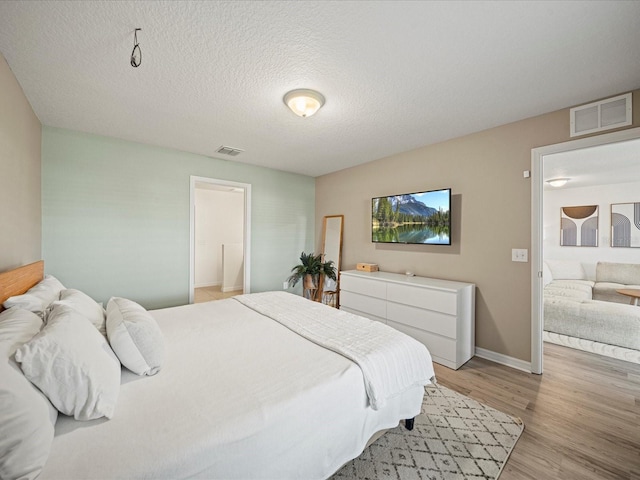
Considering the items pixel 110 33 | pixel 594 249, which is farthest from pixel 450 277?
pixel 594 249

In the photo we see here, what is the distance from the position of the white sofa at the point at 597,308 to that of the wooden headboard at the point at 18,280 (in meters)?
5.25

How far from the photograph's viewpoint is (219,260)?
6887mm

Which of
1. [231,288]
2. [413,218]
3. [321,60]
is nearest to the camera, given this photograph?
[321,60]

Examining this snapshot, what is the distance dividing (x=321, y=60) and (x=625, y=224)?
619 centimetres

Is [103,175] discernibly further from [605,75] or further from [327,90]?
[605,75]

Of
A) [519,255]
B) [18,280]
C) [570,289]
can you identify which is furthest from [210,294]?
[570,289]

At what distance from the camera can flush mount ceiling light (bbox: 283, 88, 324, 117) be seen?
7.11 feet

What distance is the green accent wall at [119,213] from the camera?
297 centimetres

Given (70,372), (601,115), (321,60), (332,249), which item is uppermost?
(321,60)

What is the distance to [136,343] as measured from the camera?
138 centimetres

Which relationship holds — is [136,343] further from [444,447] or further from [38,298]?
[444,447]

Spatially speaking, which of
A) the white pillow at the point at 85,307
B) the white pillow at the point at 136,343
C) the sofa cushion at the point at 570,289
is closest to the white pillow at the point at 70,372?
the white pillow at the point at 136,343

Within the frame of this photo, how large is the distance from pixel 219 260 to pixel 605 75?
6.96m

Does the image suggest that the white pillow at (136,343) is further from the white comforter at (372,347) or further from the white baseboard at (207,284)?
the white baseboard at (207,284)
